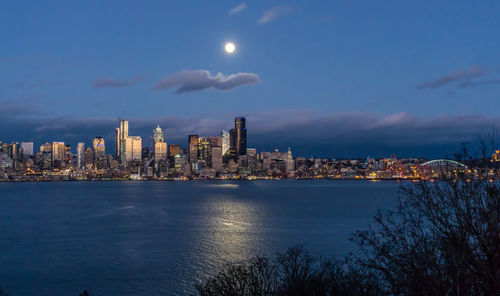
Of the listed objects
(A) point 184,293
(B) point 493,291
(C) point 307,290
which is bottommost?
(A) point 184,293

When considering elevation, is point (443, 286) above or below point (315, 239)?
above

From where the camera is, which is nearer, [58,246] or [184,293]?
[184,293]

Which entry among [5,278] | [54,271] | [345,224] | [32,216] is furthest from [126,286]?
[32,216]

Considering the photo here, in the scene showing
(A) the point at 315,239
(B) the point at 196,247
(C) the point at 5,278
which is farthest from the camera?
(A) the point at 315,239

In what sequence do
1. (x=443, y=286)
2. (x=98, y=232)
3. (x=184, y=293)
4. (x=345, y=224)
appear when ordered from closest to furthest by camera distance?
(x=443, y=286), (x=184, y=293), (x=98, y=232), (x=345, y=224)

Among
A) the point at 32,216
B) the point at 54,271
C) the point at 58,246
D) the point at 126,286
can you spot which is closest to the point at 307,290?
the point at 126,286

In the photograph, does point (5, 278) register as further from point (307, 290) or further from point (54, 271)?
point (307, 290)

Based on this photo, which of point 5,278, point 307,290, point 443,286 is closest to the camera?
point 443,286

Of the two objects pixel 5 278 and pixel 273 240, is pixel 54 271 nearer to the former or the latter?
pixel 5 278

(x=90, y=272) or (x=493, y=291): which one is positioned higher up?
(x=493, y=291)
